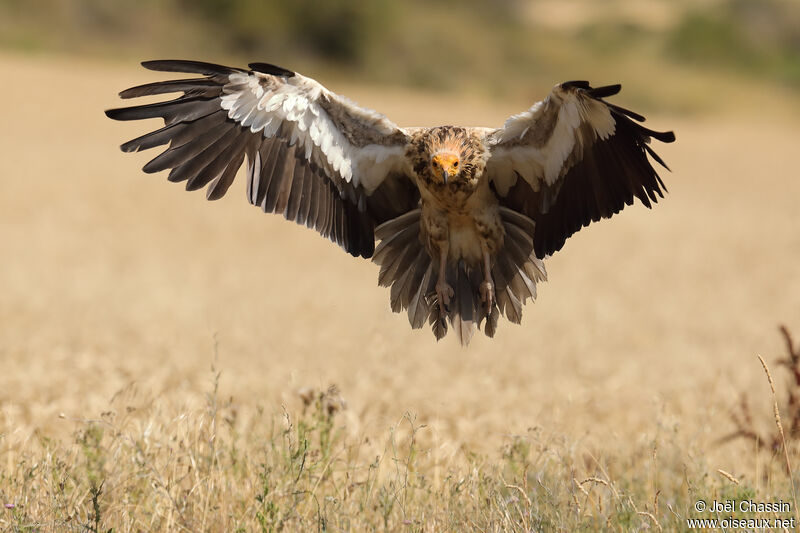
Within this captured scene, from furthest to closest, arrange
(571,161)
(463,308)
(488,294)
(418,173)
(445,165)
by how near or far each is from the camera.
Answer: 1. (463,308)
2. (488,294)
3. (418,173)
4. (571,161)
5. (445,165)

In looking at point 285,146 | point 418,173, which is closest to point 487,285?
point 418,173

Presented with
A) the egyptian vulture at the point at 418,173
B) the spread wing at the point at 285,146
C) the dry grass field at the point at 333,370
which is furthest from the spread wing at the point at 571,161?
the dry grass field at the point at 333,370

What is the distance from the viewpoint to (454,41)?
144 feet

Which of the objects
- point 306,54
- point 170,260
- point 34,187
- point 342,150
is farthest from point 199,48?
point 342,150

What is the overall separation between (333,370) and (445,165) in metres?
3.91

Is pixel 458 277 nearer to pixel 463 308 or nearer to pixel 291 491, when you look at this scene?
pixel 463 308

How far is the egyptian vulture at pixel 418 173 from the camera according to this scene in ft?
13.0

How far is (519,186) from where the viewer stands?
442 centimetres

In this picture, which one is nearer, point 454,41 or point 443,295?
point 443,295

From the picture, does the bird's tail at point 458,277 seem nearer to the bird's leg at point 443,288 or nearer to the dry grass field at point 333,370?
the bird's leg at point 443,288

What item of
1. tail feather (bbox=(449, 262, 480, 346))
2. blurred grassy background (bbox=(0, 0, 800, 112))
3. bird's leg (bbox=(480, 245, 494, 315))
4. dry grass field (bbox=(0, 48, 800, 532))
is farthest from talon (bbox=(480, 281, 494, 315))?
blurred grassy background (bbox=(0, 0, 800, 112))

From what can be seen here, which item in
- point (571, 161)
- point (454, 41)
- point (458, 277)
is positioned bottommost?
point (458, 277)

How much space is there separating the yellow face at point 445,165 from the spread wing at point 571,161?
0.29 metres

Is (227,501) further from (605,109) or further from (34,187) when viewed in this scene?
(34,187)
